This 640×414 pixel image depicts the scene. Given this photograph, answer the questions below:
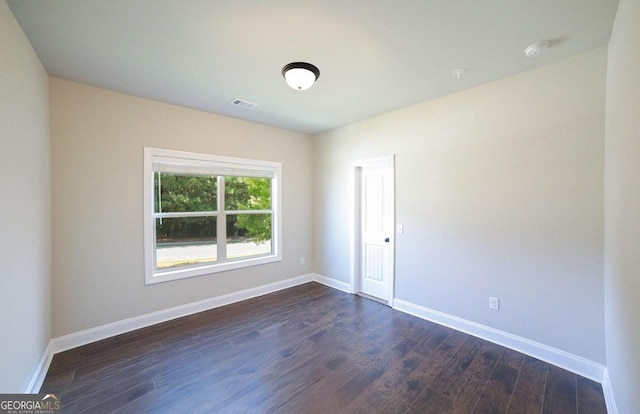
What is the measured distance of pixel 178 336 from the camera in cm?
287

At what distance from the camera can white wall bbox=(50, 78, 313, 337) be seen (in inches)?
103

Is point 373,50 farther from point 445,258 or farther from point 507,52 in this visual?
point 445,258

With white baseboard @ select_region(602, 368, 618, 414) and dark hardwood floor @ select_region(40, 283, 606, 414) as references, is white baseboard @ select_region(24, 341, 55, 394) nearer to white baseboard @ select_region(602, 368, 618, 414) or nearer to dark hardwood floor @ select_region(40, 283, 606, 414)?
dark hardwood floor @ select_region(40, 283, 606, 414)

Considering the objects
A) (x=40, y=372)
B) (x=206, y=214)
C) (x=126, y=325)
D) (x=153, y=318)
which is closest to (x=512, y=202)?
(x=206, y=214)

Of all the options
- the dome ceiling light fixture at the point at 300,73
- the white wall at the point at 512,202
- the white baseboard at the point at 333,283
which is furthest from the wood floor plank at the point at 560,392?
the dome ceiling light fixture at the point at 300,73

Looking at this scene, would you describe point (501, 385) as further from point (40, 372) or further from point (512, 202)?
point (40, 372)

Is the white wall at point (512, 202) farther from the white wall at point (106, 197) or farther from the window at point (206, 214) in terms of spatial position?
the white wall at point (106, 197)

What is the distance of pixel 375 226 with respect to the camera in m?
4.06

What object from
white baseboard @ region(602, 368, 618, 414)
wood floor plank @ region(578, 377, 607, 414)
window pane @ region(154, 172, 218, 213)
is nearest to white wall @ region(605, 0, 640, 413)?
white baseboard @ region(602, 368, 618, 414)

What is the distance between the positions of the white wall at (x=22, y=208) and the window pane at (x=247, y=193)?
1.95 meters

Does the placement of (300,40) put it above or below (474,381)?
above

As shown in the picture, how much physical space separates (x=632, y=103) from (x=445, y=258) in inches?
83.4

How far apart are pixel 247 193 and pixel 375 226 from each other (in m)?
2.16

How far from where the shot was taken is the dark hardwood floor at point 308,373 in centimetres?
→ 190
